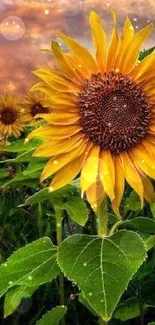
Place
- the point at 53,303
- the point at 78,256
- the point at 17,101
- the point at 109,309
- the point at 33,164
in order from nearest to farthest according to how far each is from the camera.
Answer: the point at 109,309, the point at 78,256, the point at 33,164, the point at 53,303, the point at 17,101

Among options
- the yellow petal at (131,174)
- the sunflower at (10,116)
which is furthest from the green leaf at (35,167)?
the sunflower at (10,116)

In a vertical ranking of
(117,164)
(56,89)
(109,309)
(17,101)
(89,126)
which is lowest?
(109,309)

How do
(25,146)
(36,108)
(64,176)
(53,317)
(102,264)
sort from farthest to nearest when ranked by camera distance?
(36,108) → (25,146) → (53,317) → (64,176) → (102,264)

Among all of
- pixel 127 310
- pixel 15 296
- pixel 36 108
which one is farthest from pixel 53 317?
pixel 36 108

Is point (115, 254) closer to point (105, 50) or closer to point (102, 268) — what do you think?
point (102, 268)

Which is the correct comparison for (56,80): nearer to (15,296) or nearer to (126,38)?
(126,38)

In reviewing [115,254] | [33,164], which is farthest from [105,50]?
[115,254]

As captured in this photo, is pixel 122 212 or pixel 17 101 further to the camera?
pixel 17 101

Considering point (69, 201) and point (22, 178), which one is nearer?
point (69, 201)
